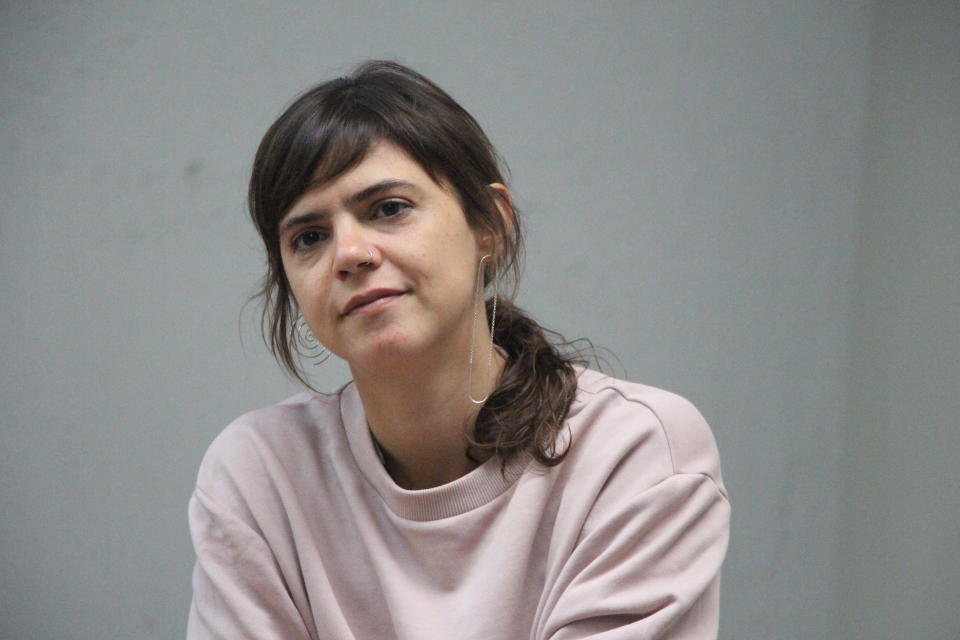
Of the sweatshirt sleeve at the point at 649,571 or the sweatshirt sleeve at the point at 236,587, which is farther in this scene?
the sweatshirt sleeve at the point at 236,587

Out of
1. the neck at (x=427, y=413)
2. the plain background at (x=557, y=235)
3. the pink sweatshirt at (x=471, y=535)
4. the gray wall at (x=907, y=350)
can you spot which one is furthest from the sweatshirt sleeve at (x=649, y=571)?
the gray wall at (x=907, y=350)

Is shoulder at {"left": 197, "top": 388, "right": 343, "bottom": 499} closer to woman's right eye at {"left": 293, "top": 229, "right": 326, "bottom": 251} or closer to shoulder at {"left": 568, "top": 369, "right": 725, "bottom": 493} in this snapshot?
woman's right eye at {"left": 293, "top": 229, "right": 326, "bottom": 251}

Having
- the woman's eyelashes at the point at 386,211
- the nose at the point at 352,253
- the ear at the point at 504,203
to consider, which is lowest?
the nose at the point at 352,253

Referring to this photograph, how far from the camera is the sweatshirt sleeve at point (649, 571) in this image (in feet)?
4.30

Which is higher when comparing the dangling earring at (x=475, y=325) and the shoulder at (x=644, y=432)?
the dangling earring at (x=475, y=325)

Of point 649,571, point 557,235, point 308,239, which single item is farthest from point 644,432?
point 557,235

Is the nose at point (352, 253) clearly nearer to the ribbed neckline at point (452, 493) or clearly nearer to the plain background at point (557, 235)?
the ribbed neckline at point (452, 493)

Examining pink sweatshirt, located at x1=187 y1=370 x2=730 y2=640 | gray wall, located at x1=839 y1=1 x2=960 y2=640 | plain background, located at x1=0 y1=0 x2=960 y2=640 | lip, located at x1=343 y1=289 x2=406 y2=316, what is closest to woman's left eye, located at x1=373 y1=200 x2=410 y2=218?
lip, located at x1=343 y1=289 x2=406 y2=316

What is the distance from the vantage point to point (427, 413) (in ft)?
5.05

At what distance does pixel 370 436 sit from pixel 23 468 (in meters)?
1.03

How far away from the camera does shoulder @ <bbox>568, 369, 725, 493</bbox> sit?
1413mm

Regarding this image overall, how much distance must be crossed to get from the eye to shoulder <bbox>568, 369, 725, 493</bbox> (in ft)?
1.38

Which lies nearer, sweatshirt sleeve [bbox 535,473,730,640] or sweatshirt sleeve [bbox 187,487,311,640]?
sweatshirt sleeve [bbox 535,473,730,640]

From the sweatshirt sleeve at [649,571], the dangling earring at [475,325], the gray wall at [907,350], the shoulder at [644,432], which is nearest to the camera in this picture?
the sweatshirt sleeve at [649,571]
